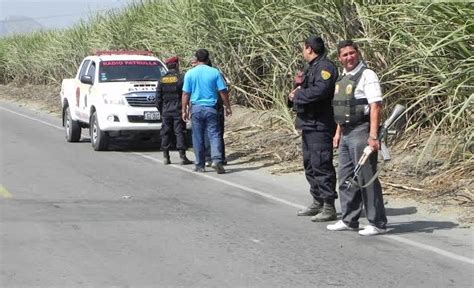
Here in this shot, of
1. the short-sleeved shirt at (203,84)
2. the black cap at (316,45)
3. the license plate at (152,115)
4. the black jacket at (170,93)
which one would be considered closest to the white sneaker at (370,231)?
the black cap at (316,45)

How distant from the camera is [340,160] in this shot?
790 centimetres

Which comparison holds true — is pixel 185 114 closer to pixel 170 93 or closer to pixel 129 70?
pixel 170 93

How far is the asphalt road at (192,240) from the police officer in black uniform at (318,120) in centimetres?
42

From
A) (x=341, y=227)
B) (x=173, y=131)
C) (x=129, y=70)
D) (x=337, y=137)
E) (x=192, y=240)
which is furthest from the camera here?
(x=129, y=70)

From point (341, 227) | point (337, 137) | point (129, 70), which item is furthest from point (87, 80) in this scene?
point (341, 227)

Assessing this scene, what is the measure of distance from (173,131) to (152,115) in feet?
5.24

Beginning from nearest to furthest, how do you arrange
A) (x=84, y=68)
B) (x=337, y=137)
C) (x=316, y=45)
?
1. (x=337, y=137)
2. (x=316, y=45)
3. (x=84, y=68)

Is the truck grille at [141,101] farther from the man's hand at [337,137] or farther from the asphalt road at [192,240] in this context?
the man's hand at [337,137]

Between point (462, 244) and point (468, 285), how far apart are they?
141cm

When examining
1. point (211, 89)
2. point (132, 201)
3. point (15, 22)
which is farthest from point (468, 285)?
point (15, 22)

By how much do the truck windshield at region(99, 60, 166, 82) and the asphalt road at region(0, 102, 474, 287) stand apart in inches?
169

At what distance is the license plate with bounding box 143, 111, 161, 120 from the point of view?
14992mm

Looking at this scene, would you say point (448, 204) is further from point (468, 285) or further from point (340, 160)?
point (468, 285)

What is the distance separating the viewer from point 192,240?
7.51 meters
